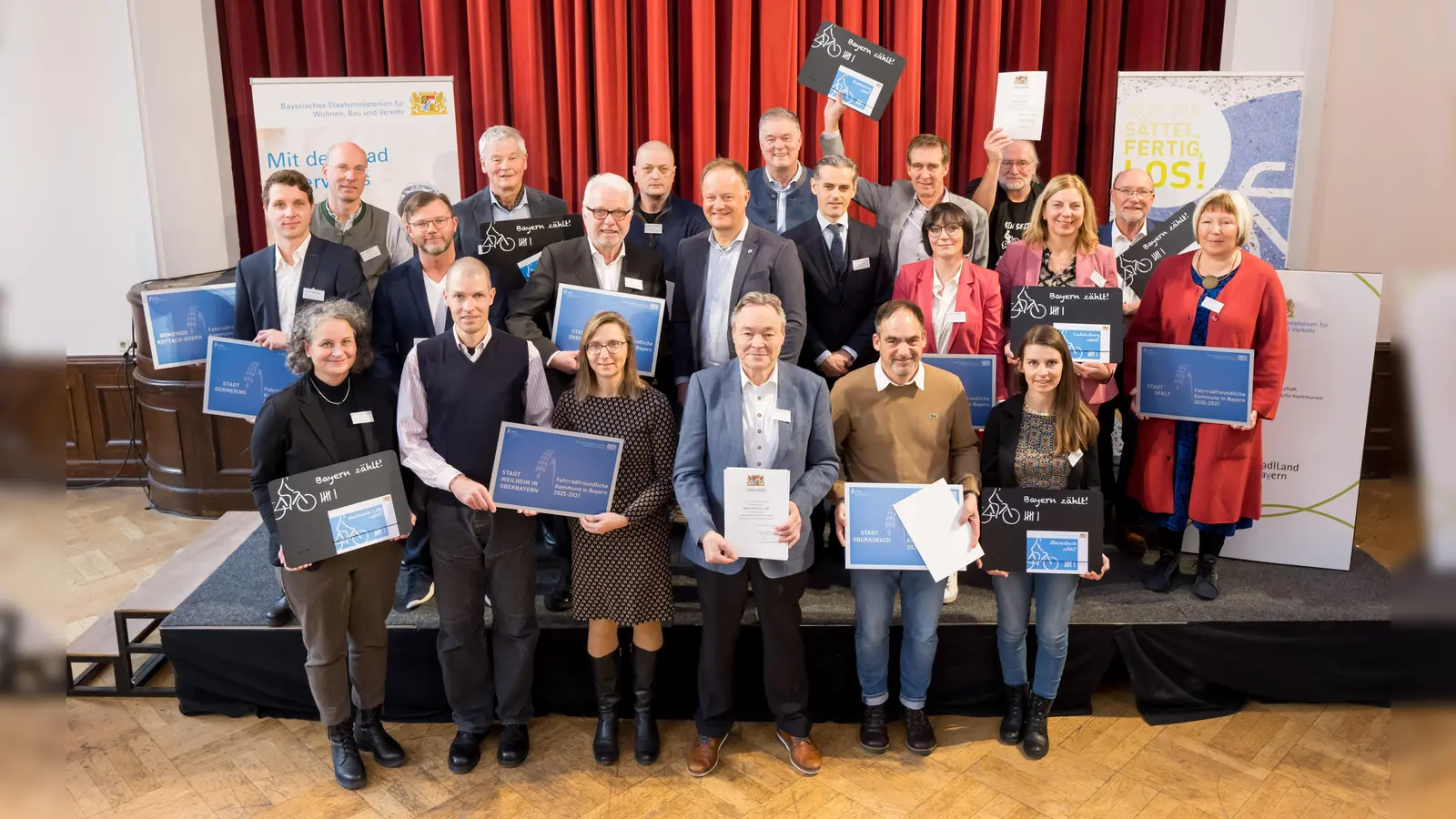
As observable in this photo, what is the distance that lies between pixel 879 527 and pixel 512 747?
153 cm

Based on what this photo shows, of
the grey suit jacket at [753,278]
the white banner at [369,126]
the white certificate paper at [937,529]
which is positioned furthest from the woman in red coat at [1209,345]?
the white banner at [369,126]

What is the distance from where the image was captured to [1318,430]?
431 cm

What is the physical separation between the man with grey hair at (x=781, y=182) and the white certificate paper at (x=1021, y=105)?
109 cm

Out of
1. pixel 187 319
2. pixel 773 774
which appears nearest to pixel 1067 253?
pixel 773 774

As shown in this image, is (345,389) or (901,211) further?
(901,211)

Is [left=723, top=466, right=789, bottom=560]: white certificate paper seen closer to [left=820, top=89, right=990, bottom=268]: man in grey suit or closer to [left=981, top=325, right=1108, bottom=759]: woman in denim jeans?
[left=981, top=325, right=1108, bottom=759]: woman in denim jeans

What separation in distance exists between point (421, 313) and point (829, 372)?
159cm

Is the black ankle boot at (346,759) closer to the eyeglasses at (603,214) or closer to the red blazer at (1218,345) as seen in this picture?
the eyeglasses at (603,214)

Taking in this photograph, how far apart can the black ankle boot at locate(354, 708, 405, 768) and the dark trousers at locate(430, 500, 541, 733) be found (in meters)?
0.25

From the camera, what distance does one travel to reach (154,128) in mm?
6023

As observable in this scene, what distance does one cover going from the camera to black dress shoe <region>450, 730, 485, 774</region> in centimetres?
355

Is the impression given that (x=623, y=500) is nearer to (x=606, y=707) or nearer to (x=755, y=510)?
(x=755, y=510)

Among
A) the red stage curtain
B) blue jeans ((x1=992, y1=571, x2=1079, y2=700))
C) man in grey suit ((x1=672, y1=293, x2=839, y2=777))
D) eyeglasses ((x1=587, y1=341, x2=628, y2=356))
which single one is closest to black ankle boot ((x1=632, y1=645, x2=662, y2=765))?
man in grey suit ((x1=672, y1=293, x2=839, y2=777))

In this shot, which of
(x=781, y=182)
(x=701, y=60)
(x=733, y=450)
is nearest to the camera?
(x=733, y=450)
